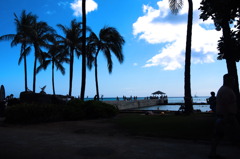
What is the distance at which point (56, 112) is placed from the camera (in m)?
11.7

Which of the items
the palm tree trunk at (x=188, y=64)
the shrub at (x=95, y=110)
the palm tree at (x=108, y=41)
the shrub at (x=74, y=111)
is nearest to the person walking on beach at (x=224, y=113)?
the shrub at (x=74, y=111)

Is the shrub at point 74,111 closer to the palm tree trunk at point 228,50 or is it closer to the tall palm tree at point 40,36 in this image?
the palm tree trunk at point 228,50

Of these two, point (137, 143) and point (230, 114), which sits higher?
point (230, 114)

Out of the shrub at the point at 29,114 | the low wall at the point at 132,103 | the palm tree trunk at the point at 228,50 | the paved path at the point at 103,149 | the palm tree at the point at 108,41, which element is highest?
the palm tree at the point at 108,41

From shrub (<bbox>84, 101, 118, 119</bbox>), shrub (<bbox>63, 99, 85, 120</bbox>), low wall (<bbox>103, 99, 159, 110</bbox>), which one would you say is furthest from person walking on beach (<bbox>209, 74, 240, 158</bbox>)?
low wall (<bbox>103, 99, 159, 110</bbox>)

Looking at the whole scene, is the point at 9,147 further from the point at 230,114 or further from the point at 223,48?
the point at 223,48

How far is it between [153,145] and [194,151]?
1076mm

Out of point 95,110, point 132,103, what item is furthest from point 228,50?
point 132,103

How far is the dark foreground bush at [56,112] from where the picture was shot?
10.9 metres

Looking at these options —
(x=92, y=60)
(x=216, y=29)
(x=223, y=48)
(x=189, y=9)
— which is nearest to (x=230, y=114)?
(x=223, y=48)

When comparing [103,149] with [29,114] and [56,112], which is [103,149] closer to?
[29,114]

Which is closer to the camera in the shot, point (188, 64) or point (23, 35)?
point (188, 64)

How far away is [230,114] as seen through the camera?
187 inches

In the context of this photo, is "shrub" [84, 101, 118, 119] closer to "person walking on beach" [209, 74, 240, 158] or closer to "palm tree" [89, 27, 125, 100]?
"person walking on beach" [209, 74, 240, 158]
